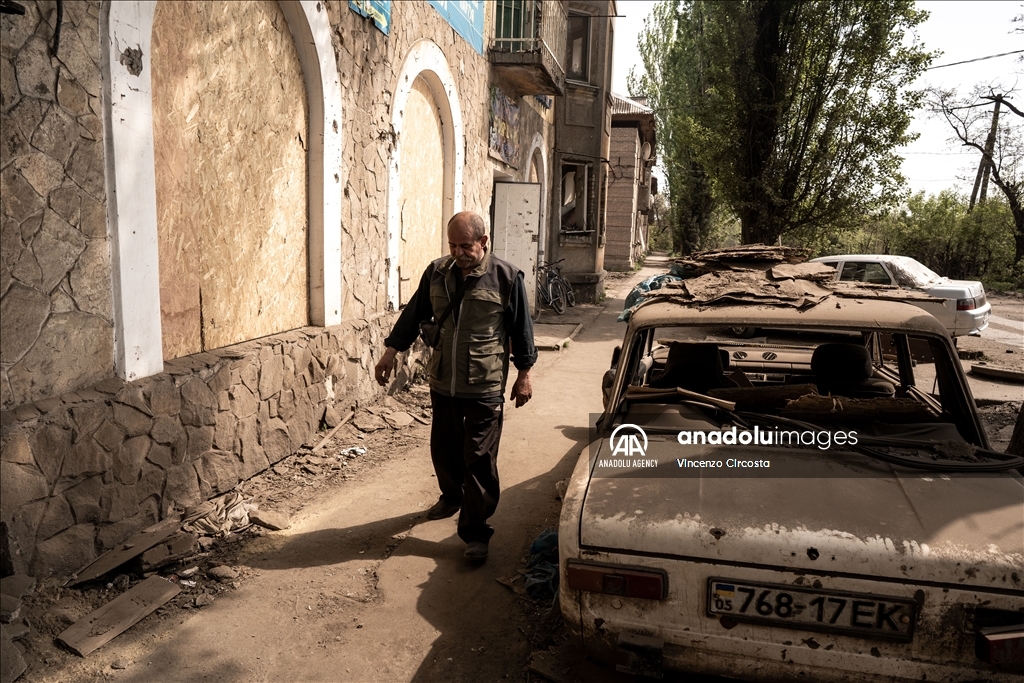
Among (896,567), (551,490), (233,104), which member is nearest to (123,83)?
(233,104)

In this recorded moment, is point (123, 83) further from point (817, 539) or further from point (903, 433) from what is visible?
point (903, 433)

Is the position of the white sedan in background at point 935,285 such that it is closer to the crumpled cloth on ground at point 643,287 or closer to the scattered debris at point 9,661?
the crumpled cloth on ground at point 643,287

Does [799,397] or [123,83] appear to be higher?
[123,83]

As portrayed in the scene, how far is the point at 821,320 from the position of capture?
2859mm

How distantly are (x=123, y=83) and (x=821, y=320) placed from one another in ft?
12.1

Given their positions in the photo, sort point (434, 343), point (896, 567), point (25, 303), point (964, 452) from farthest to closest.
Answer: point (434, 343), point (25, 303), point (964, 452), point (896, 567)

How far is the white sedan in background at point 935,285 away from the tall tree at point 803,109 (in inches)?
110

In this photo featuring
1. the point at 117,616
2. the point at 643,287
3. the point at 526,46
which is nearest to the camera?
the point at 117,616

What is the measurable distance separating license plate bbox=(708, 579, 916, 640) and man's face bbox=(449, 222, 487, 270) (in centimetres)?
220

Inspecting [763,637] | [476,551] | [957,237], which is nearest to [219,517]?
[476,551]

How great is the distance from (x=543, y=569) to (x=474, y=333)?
1319 mm

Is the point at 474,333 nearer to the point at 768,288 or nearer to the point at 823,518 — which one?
the point at 768,288

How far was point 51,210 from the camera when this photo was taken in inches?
125

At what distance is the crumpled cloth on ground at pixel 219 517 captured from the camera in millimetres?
3967
